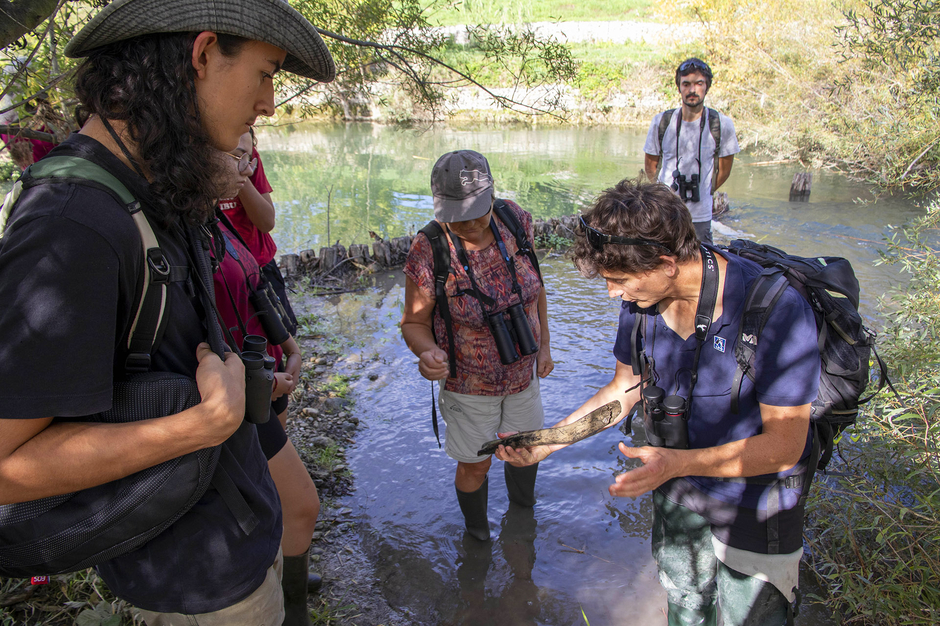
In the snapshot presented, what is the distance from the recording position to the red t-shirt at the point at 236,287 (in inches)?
75.5

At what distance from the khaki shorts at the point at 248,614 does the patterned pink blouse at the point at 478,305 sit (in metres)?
1.33

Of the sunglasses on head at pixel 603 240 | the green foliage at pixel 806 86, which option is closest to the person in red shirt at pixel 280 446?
the sunglasses on head at pixel 603 240

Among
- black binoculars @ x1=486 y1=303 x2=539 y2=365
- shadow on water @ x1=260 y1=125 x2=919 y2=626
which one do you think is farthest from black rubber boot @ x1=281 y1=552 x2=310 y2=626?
black binoculars @ x1=486 y1=303 x2=539 y2=365

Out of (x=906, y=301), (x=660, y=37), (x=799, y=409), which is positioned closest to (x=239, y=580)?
(x=799, y=409)

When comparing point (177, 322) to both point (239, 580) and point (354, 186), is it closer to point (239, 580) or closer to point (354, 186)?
point (239, 580)

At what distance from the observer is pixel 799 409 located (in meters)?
1.65

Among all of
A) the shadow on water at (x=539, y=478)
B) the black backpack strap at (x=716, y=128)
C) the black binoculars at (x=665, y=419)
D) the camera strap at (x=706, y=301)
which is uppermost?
the black backpack strap at (x=716, y=128)

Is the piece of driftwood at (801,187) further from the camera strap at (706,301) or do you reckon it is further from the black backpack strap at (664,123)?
the camera strap at (706,301)

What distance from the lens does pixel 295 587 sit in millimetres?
2225

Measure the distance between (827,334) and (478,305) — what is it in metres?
1.39

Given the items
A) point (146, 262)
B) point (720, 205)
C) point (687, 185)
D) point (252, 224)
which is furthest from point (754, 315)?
point (720, 205)

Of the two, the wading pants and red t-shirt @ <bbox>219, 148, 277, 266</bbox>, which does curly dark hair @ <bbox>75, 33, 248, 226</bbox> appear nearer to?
red t-shirt @ <bbox>219, 148, 277, 266</bbox>

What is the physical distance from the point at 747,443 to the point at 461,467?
5.17 feet

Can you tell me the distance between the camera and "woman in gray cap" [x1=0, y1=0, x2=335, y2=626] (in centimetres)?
100
